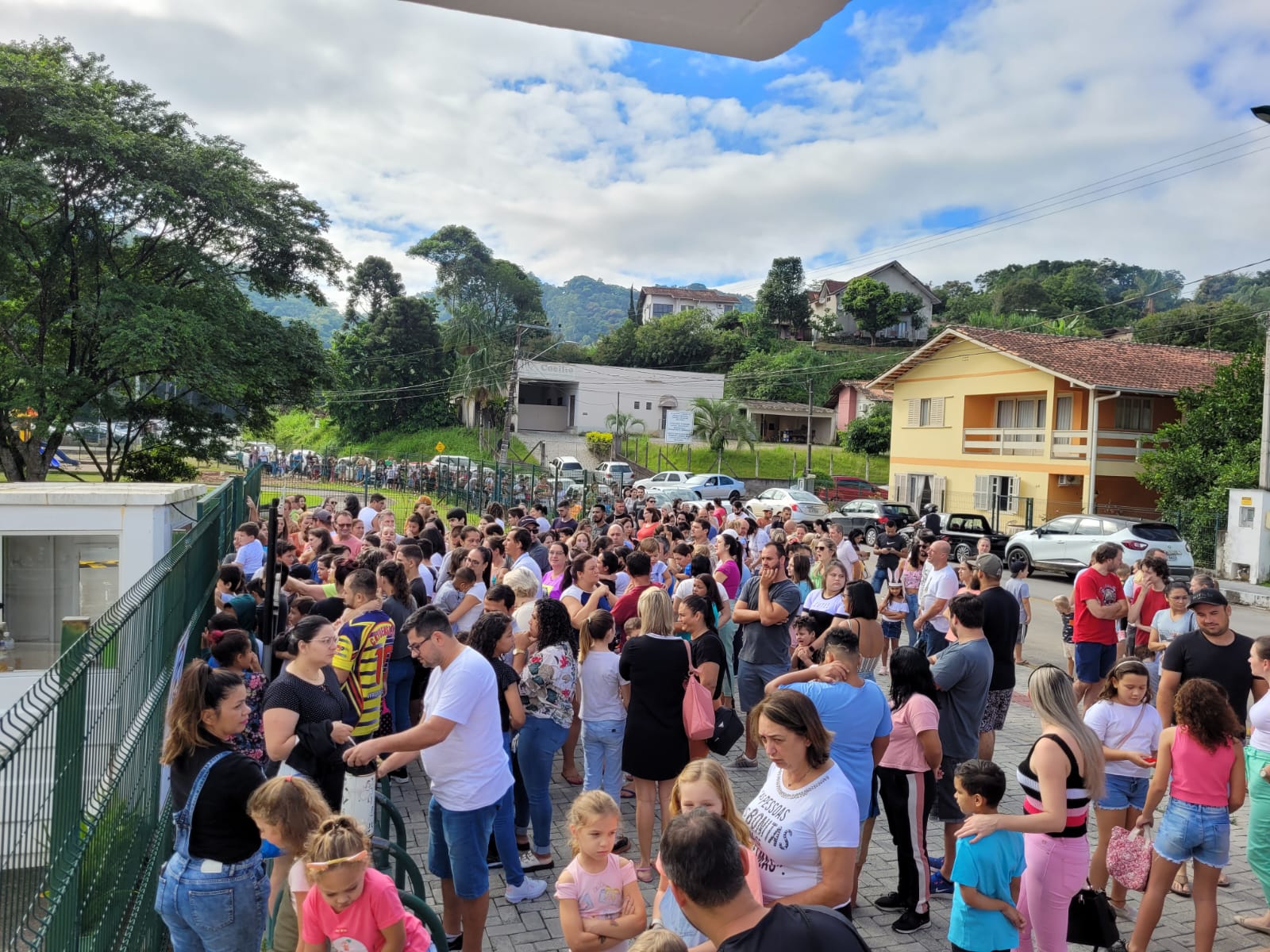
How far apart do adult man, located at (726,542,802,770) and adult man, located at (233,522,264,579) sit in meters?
4.33

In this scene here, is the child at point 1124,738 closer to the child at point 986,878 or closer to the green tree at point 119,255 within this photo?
the child at point 986,878

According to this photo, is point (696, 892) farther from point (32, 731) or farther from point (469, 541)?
point (469, 541)

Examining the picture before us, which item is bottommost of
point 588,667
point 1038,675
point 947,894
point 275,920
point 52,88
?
point 947,894

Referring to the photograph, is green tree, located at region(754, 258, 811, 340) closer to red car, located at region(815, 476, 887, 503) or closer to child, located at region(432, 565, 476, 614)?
red car, located at region(815, 476, 887, 503)

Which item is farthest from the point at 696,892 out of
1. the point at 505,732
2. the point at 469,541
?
the point at 469,541

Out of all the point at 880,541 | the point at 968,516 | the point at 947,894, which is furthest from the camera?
the point at 968,516

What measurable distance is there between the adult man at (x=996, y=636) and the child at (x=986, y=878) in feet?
9.70

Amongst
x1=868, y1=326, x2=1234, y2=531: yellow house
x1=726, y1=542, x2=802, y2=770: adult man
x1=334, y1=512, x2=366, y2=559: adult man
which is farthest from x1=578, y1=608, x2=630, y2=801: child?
x1=868, y1=326, x2=1234, y2=531: yellow house

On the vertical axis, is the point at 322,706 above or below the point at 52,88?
below

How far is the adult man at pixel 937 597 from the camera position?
8.79 meters

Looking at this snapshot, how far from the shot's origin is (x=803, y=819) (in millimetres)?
3406

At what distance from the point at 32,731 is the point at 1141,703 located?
5.26 metres

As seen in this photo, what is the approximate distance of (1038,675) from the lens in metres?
4.27

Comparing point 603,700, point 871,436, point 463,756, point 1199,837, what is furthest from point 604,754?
point 871,436
